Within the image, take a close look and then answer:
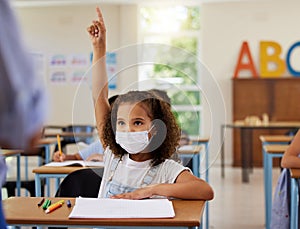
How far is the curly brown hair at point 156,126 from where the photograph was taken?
1.90 m

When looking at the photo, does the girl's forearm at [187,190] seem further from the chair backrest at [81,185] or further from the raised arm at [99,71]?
the chair backrest at [81,185]

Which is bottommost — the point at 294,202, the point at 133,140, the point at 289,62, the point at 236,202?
the point at 236,202

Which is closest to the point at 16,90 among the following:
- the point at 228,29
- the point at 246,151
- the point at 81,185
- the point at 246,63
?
the point at 81,185

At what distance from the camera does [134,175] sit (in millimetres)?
1891

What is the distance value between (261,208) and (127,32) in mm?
4495

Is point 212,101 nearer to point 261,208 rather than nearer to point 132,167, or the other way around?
point 132,167

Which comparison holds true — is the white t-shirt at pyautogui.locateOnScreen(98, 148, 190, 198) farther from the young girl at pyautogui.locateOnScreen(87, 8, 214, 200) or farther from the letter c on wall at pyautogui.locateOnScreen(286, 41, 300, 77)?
the letter c on wall at pyautogui.locateOnScreen(286, 41, 300, 77)

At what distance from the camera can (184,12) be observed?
8930 mm

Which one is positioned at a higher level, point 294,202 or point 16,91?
point 16,91

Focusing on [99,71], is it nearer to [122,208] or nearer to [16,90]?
[122,208]

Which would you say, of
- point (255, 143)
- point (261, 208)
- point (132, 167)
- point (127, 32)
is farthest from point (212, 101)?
point (127, 32)

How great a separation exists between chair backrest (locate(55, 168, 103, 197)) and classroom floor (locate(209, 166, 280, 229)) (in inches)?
85.9

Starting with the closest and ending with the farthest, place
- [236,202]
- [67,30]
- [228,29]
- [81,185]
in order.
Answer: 1. [81,185]
2. [236,202]
3. [228,29]
4. [67,30]

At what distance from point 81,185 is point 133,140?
61 cm
